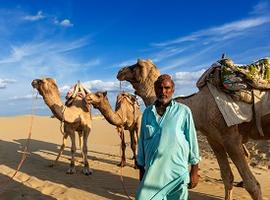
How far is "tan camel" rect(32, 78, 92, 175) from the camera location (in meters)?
11.3

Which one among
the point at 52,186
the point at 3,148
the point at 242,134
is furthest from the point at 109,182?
the point at 3,148

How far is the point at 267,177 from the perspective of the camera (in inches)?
457

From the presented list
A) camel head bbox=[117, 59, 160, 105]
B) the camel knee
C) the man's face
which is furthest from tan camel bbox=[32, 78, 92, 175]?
the man's face

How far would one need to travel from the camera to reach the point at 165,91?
14.4 feet

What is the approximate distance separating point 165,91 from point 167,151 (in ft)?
2.01

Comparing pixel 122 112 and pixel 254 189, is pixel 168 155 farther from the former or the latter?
pixel 122 112

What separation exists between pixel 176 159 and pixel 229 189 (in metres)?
3.94

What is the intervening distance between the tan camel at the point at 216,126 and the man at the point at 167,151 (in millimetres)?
2755

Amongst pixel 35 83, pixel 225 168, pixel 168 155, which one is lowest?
pixel 225 168

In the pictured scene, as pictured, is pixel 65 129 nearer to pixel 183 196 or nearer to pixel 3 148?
pixel 3 148

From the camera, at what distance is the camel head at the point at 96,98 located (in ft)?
34.9

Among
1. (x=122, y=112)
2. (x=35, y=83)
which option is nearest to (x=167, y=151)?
(x=35, y=83)

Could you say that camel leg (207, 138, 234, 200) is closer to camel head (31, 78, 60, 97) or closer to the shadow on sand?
the shadow on sand

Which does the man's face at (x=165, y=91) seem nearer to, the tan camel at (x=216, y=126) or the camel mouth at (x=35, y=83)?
the tan camel at (x=216, y=126)
